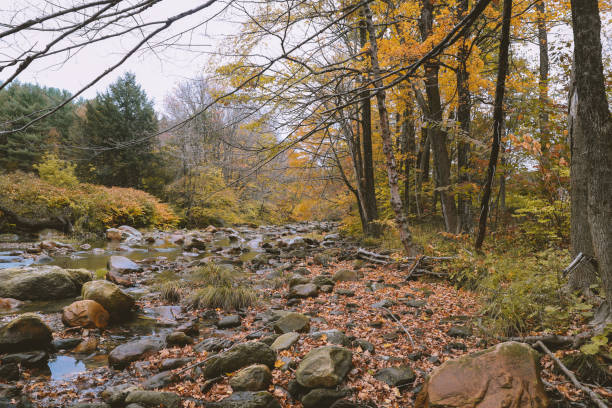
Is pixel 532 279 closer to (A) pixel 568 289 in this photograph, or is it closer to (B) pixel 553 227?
(A) pixel 568 289

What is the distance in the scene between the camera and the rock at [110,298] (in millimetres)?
5113

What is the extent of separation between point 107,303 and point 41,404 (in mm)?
2258

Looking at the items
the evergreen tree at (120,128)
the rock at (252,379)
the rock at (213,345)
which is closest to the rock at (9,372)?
the rock at (213,345)

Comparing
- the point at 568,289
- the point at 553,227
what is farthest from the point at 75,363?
the point at 553,227

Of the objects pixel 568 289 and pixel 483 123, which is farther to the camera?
pixel 483 123

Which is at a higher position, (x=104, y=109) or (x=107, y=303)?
(x=104, y=109)

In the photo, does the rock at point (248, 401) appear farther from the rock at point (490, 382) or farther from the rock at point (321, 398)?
the rock at point (490, 382)

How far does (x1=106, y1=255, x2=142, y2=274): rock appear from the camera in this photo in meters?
8.11

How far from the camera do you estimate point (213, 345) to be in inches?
161

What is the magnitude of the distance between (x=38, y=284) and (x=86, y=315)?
7.46 ft

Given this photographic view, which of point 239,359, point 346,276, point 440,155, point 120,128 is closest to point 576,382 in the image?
point 239,359

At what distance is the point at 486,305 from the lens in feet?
12.9

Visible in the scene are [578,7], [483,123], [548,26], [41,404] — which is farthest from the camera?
[483,123]

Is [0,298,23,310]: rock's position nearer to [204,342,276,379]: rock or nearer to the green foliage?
[204,342,276,379]: rock
